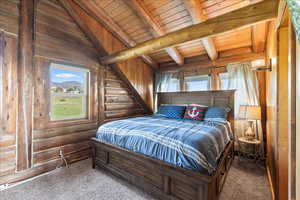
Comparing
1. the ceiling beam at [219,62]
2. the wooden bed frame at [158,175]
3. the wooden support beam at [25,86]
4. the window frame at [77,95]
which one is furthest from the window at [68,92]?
the ceiling beam at [219,62]

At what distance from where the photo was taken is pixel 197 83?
3.86m

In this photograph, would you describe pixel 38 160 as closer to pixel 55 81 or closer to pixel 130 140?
pixel 55 81

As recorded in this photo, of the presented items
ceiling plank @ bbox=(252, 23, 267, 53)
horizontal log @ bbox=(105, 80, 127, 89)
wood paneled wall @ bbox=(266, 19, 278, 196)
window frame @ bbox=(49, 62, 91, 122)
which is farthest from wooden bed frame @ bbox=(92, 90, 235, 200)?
ceiling plank @ bbox=(252, 23, 267, 53)

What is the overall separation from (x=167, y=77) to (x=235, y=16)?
2808mm

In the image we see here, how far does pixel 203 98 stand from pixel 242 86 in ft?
3.07

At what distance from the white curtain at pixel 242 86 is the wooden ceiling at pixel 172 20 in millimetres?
→ 438

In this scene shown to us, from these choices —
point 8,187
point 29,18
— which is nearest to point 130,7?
point 29,18

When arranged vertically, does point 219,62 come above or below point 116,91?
above

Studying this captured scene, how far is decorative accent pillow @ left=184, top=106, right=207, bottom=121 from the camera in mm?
3059

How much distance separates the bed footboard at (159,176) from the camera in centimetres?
140

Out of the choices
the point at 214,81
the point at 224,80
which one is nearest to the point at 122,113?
the point at 214,81

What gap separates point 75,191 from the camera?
6.21 ft

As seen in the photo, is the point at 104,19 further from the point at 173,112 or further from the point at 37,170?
the point at 37,170

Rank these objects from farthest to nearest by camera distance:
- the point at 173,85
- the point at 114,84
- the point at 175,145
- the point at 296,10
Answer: the point at 173,85
the point at 114,84
the point at 175,145
the point at 296,10
